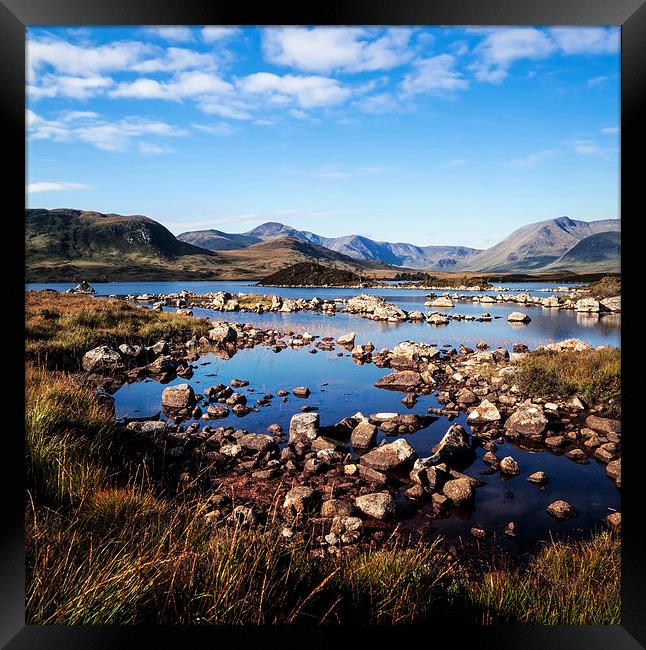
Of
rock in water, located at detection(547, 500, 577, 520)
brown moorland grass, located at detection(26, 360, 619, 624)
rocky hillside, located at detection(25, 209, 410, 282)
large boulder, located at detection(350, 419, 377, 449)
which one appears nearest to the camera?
brown moorland grass, located at detection(26, 360, 619, 624)

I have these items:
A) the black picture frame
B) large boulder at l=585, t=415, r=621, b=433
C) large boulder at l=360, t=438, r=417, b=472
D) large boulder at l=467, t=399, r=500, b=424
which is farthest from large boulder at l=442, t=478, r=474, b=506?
large boulder at l=585, t=415, r=621, b=433

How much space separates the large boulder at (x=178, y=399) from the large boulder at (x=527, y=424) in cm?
771

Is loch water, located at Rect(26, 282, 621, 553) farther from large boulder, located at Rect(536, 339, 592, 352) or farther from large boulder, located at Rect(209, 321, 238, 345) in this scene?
large boulder, located at Rect(536, 339, 592, 352)

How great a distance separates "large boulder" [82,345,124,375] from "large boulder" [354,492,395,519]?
1184 cm

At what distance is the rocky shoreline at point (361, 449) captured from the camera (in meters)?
5.74

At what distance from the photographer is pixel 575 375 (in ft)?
40.7

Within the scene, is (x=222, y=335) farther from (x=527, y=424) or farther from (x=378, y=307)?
(x=378, y=307)

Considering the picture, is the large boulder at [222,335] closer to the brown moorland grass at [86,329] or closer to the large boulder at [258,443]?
the brown moorland grass at [86,329]

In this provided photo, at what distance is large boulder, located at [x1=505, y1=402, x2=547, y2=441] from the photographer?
902 centimetres

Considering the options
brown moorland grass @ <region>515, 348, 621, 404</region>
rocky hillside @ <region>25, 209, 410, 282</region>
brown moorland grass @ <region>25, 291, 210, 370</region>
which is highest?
rocky hillside @ <region>25, 209, 410, 282</region>

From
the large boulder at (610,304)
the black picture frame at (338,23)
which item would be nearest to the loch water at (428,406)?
the black picture frame at (338,23)

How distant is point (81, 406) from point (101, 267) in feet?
425

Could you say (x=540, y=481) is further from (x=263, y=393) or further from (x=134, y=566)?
(x=263, y=393)
